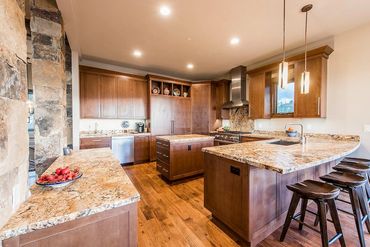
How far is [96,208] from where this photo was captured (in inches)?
33.1

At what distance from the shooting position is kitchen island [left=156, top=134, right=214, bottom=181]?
3.22 metres

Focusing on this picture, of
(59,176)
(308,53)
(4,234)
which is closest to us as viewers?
(4,234)

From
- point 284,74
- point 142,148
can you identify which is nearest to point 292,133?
point 284,74

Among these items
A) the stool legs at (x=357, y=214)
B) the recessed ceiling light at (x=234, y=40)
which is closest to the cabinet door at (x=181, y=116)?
the recessed ceiling light at (x=234, y=40)

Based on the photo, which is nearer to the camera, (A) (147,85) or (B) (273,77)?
(B) (273,77)

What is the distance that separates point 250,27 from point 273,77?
183 cm

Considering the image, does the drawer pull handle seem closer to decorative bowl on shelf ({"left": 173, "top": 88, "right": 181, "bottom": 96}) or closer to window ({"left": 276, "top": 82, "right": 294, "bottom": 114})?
window ({"left": 276, "top": 82, "right": 294, "bottom": 114})

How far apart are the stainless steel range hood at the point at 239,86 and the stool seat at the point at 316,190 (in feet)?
10.9

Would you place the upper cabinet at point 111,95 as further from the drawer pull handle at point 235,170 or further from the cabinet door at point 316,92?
the cabinet door at point 316,92

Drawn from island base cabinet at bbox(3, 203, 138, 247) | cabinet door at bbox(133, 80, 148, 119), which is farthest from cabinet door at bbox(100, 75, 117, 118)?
island base cabinet at bbox(3, 203, 138, 247)

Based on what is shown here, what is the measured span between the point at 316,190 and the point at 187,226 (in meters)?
1.43

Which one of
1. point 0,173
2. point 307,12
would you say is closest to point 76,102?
point 0,173

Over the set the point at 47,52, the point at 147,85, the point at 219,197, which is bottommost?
the point at 219,197

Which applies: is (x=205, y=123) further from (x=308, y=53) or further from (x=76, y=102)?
(x=76, y=102)
